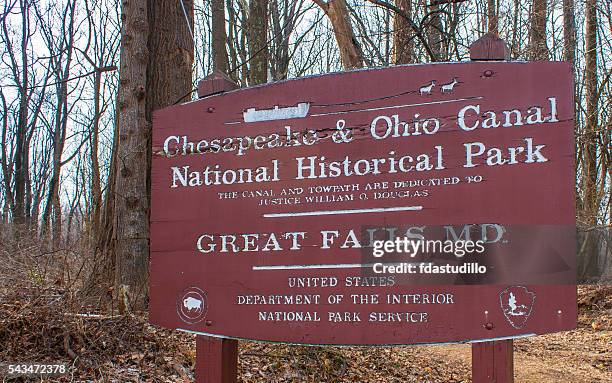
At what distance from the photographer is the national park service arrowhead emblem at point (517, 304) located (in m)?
2.72

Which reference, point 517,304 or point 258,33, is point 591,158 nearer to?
point 258,33

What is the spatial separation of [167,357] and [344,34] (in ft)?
20.3

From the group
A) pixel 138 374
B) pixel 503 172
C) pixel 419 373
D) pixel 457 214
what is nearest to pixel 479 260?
pixel 457 214

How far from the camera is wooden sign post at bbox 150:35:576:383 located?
2.78 m

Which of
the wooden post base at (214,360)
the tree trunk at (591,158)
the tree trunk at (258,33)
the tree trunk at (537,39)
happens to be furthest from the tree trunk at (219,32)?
the wooden post base at (214,360)

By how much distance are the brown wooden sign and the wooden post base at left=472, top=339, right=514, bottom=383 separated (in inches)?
3.7

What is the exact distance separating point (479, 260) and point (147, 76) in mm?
5048

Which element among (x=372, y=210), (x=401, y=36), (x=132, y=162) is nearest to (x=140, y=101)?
(x=132, y=162)

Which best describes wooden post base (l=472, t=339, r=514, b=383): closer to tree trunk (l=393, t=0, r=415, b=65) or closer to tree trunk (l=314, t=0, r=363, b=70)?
tree trunk (l=314, t=0, r=363, b=70)

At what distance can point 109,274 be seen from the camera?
661 cm

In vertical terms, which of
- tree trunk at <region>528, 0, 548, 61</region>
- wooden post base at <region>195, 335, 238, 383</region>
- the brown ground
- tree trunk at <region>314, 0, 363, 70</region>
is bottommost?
the brown ground

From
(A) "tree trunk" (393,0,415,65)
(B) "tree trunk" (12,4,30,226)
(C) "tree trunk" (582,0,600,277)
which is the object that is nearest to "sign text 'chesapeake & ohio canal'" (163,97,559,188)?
(A) "tree trunk" (393,0,415,65)

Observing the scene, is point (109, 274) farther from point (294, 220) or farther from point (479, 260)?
point (479, 260)

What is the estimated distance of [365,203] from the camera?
3061 mm
